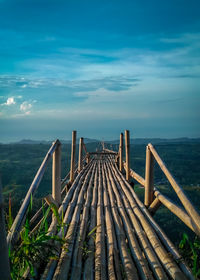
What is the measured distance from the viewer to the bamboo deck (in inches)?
59.6

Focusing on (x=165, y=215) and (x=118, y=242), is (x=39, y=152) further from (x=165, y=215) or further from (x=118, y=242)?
(x=118, y=242)

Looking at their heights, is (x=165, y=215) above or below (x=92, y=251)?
below

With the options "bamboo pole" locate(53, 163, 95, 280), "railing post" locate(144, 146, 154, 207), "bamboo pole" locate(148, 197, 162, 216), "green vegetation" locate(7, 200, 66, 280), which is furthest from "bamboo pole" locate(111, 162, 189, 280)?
"green vegetation" locate(7, 200, 66, 280)

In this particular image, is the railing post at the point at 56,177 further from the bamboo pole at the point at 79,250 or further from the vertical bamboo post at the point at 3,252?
the vertical bamboo post at the point at 3,252

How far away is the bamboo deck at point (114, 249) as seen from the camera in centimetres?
151

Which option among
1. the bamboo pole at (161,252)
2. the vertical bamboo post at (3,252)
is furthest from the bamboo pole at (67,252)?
the bamboo pole at (161,252)

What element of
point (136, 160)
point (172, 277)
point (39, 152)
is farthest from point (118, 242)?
point (39, 152)

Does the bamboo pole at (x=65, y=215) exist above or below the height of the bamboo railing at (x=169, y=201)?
below

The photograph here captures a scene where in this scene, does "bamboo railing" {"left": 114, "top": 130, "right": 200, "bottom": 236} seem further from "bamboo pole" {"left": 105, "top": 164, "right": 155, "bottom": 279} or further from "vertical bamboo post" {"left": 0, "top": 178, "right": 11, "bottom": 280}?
"vertical bamboo post" {"left": 0, "top": 178, "right": 11, "bottom": 280}

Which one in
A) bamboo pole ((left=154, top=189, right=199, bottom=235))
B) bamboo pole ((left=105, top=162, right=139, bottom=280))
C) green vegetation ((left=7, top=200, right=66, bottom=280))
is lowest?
bamboo pole ((left=105, top=162, right=139, bottom=280))

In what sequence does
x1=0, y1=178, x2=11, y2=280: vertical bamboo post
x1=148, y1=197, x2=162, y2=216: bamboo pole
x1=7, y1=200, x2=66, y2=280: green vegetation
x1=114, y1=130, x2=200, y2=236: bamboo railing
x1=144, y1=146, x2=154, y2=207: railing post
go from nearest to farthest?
x1=0, y1=178, x2=11, y2=280: vertical bamboo post → x1=7, y1=200, x2=66, y2=280: green vegetation → x1=114, y1=130, x2=200, y2=236: bamboo railing → x1=148, y1=197, x2=162, y2=216: bamboo pole → x1=144, y1=146, x2=154, y2=207: railing post

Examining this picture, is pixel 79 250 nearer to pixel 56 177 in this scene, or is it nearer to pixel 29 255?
pixel 29 255

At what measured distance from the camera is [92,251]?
1.79m

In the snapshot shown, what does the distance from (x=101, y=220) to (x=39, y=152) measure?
46.2 m
